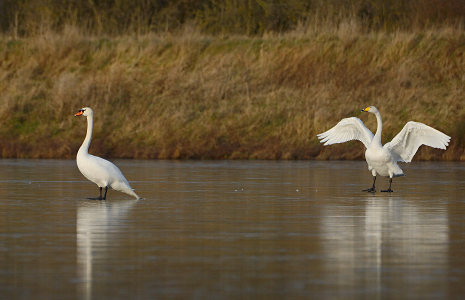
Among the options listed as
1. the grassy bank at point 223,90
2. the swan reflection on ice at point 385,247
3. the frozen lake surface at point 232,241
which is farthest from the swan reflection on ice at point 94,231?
the grassy bank at point 223,90

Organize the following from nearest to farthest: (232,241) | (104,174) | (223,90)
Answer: (232,241) → (104,174) → (223,90)

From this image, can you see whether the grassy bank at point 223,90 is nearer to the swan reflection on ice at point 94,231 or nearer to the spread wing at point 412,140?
the spread wing at point 412,140

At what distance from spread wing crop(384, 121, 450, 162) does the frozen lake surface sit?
0.68 meters

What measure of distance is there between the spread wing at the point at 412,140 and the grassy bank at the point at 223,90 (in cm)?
964

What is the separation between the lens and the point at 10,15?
147 feet

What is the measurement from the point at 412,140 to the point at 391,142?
515 mm

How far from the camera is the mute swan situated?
1864 cm

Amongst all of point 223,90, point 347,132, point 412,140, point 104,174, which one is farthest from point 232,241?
point 223,90

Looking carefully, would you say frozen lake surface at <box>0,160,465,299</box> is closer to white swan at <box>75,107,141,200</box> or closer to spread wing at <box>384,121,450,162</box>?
white swan at <box>75,107,141,200</box>

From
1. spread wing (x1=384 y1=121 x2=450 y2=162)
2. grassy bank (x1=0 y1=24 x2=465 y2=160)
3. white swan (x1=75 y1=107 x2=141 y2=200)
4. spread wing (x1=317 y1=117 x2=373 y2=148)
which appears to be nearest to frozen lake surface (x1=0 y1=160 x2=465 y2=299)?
white swan (x1=75 y1=107 x2=141 y2=200)

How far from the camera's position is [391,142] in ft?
62.7

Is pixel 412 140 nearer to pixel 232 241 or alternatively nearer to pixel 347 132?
pixel 347 132

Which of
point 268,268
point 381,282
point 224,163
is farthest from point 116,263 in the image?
point 224,163

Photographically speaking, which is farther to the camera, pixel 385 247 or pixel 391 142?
pixel 391 142
